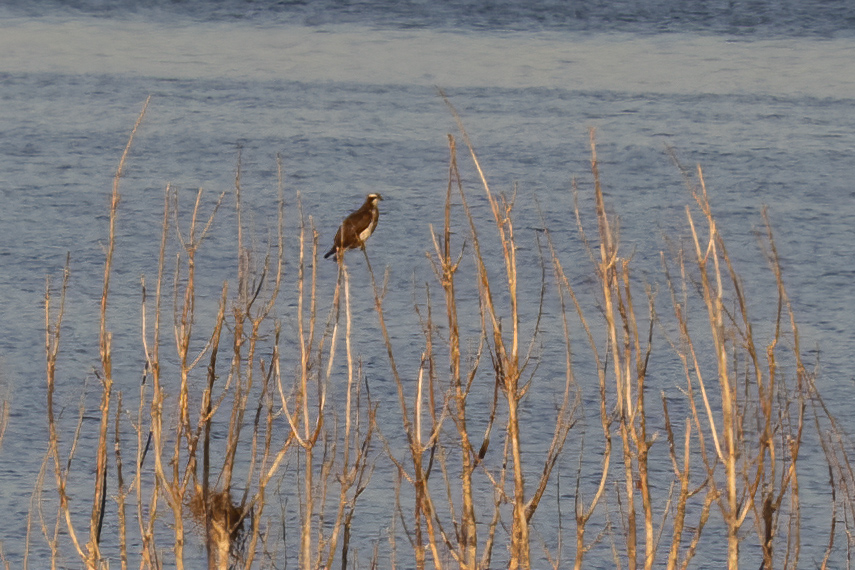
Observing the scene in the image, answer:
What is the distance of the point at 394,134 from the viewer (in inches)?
315

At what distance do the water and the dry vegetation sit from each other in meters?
0.12

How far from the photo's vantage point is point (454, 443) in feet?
13.8

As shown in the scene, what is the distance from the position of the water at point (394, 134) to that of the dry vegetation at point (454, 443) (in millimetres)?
123

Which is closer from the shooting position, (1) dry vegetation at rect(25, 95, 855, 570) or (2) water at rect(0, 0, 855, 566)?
(1) dry vegetation at rect(25, 95, 855, 570)

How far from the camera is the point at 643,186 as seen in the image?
289 inches

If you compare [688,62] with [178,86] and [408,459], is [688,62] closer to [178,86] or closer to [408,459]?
[178,86]

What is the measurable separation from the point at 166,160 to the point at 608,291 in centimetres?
559

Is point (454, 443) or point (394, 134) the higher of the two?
point (394, 134)

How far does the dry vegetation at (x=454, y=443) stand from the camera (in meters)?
2.52

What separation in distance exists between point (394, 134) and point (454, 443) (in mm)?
4040

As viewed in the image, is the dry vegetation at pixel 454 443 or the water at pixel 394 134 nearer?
the dry vegetation at pixel 454 443

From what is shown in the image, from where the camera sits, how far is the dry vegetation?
252 centimetres

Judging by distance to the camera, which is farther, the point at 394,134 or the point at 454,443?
the point at 394,134

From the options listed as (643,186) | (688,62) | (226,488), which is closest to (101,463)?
(226,488)
